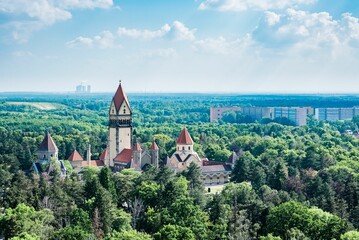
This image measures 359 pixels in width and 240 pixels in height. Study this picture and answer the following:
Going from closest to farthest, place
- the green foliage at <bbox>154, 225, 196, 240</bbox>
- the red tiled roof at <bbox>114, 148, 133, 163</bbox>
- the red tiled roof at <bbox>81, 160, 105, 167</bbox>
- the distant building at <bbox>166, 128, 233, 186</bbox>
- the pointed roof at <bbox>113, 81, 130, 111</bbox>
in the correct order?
the green foliage at <bbox>154, 225, 196, 240</bbox>, the red tiled roof at <bbox>114, 148, 133, 163</bbox>, the distant building at <bbox>166, 128, 233, 186</bbox>, the pointed roof at <bbox>113, 81, 130, 111</bbox>, the red tiled roof at <bbox>81, 160, 105, 167</bbox>

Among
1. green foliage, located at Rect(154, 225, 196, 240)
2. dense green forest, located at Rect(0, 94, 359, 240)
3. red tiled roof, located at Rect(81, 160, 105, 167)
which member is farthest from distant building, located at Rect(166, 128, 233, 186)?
green foliage, located at Rect(154, 225, 196, 240)

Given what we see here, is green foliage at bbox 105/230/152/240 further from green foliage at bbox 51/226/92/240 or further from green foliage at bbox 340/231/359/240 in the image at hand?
green foliage at bbox 340/231/359/240

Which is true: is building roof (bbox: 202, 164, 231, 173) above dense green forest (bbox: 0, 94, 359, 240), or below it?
below

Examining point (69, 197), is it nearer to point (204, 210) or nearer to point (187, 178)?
point (204, 210)

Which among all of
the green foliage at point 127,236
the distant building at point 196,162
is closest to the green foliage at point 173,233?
the green foliage at point 127,236

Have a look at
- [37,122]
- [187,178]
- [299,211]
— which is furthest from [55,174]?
[37,122]
